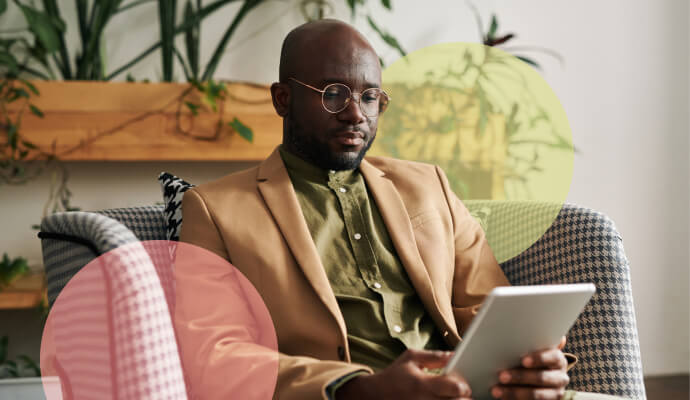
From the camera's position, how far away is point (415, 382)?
81cm

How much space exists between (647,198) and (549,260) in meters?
1.59

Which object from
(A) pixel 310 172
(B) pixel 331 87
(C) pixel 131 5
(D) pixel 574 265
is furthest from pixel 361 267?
(C) pixel 131 5

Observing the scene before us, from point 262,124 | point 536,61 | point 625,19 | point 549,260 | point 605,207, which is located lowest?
point 605,207

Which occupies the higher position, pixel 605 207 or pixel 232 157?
pixel 232 157

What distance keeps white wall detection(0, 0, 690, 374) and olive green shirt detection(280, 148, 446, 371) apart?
141 centimetres

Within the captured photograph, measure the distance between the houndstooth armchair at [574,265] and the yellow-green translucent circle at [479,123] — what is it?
17 cm

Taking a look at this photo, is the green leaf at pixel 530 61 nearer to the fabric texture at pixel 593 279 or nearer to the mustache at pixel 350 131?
the fabric texture at pixel 593 279

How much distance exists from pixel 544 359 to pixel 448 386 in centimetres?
15

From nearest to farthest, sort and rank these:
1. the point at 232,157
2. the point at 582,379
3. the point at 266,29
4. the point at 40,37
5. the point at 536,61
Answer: the point at 582,379 < the point at 40,37 < the point at 232,157 < the point at 266,29 < the point at 536,61

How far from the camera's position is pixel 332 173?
1213 mm

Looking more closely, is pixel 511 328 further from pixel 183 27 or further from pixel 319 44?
pixel 183 27

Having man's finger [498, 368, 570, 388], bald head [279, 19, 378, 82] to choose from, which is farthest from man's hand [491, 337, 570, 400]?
bald head [279, 19, 378, 82]

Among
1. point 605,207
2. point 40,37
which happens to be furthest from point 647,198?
point 40,37

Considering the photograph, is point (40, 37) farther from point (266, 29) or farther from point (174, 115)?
point (266, 29)
